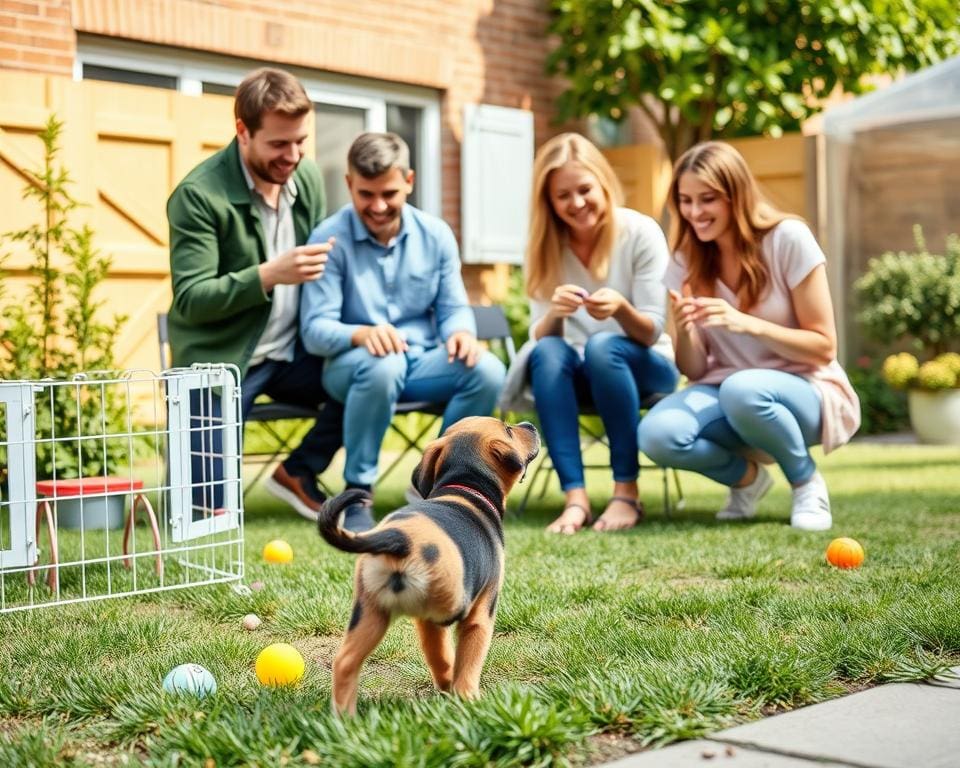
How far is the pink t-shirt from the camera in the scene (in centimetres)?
444

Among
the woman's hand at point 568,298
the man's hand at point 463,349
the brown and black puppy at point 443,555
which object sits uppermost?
the woman's hand at point 568,298

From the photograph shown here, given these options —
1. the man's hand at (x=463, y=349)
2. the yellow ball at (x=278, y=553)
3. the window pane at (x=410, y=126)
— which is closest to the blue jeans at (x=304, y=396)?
the man's hand at (x=463, y=349)

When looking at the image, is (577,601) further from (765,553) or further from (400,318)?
(400,318)

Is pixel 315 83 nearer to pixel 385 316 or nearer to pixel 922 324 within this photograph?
pixel 385 316

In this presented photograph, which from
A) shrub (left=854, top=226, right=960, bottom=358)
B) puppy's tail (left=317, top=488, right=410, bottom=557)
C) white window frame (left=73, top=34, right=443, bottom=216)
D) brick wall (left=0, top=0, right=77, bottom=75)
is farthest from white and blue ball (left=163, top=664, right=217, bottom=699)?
shrub (left=854, top=226, right=960, bottom=358)

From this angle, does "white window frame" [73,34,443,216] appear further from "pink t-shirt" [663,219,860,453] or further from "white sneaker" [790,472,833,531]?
"white sneaker" [790,472,833,531]

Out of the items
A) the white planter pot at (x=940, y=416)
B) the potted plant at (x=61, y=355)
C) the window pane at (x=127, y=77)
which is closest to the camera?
the potted plant at (x=61, y=355)

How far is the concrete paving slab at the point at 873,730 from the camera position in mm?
1890

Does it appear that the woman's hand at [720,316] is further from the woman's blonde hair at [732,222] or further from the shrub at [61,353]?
the shrub at [61,353]

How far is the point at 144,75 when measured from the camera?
290 inches

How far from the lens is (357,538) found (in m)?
1.97

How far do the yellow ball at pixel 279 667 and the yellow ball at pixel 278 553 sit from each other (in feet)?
4.64

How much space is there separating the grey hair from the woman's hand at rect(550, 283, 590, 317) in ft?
2.39

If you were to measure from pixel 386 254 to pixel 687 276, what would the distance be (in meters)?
1.14
